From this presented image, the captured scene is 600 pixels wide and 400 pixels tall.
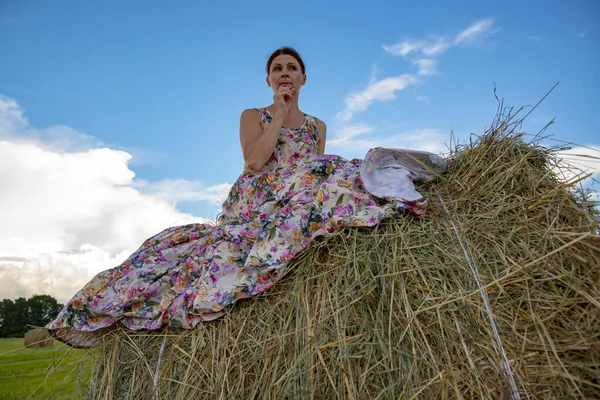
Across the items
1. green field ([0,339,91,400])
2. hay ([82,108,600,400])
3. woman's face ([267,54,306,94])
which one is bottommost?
green field ([0,339,91,400])

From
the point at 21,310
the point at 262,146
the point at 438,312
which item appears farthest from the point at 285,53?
the point at 21,310

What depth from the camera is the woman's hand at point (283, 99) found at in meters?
2.62

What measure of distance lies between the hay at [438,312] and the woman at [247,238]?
82mm

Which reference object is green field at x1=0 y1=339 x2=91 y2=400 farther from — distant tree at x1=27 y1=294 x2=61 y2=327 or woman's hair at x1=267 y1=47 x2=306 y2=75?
distant tree at x1=27 y1=294 x2=61 y2=327

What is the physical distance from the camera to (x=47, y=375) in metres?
2.19

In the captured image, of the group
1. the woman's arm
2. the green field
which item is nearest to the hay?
the green field

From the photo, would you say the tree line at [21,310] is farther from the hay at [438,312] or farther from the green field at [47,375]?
the hay at [438,312]

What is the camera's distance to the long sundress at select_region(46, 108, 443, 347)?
1801 mm

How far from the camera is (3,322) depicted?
571 inches

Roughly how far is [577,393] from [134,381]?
69.4 inches

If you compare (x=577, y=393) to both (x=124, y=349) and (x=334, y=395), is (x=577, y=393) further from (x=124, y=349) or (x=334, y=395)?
(x=124, y=349)

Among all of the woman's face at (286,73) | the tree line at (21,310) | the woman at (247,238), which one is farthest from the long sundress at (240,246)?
the tree line at (21,310)

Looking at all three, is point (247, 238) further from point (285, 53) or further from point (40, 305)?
point (40, 305)

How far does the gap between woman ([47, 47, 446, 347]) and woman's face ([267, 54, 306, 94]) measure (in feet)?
0.51
